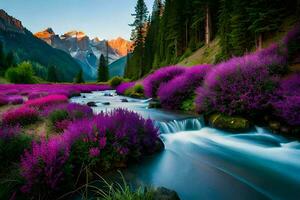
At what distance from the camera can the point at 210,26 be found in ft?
117

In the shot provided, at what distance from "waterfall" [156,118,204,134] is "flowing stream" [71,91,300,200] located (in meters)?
0.09

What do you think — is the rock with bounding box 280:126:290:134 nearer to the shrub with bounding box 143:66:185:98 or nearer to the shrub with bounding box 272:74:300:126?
the shrub with bounding box 272:74:300:126

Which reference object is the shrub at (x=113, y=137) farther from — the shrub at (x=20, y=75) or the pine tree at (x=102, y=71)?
the pine tree at (x=102, y=71)

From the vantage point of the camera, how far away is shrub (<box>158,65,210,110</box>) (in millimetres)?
12906

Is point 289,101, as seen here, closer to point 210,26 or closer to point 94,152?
point 94,152

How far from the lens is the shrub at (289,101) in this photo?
22.8ft

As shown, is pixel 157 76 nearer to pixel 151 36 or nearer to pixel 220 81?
pixel 220 81

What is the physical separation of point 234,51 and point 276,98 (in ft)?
51.5

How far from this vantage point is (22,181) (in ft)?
12.6

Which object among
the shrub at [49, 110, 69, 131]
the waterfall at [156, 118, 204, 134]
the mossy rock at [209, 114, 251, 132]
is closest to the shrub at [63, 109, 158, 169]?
the shrub at [49, 110, 69, 131]

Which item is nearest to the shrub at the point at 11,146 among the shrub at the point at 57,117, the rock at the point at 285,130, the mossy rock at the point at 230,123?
the shrub at the point at 57,117

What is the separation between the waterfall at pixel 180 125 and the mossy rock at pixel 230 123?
518mm

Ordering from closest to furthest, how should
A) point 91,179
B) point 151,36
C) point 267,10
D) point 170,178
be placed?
point 91,179
point 170,178
point 267,10
point 151,36

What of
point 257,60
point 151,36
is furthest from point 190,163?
point 151,36
